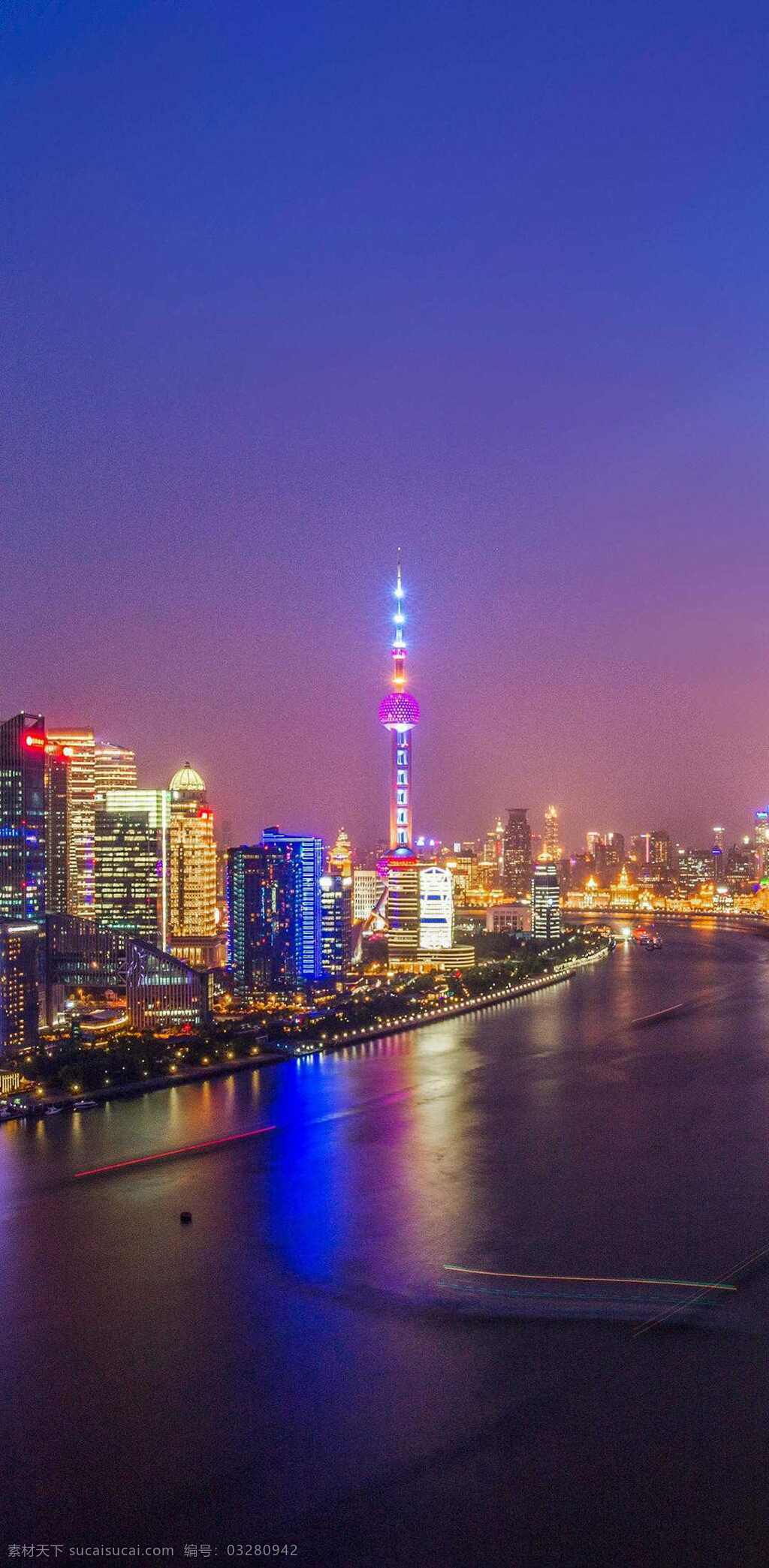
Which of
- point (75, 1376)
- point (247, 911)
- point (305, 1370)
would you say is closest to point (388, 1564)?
point (305, 1370)

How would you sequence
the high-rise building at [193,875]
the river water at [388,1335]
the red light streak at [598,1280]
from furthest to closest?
the high-rise building at [193,875], the red light streak at [598,1280], the river water at [388,1335]

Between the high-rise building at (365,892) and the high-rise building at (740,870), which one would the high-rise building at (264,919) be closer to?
the high-rise building at (365,892)

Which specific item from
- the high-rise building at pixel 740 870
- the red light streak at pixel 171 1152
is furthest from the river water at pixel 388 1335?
the high-rise building at pixel 740 870

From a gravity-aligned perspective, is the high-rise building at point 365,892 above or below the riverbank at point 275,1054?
above

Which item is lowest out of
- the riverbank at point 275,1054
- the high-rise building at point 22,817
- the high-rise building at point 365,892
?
the riverbank at point 275,1054

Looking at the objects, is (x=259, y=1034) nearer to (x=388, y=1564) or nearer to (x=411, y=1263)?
(x=411, y=1263)

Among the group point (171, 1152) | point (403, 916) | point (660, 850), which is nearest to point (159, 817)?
point (403, 916)

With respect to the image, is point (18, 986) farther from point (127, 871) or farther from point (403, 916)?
point (127, 871)
